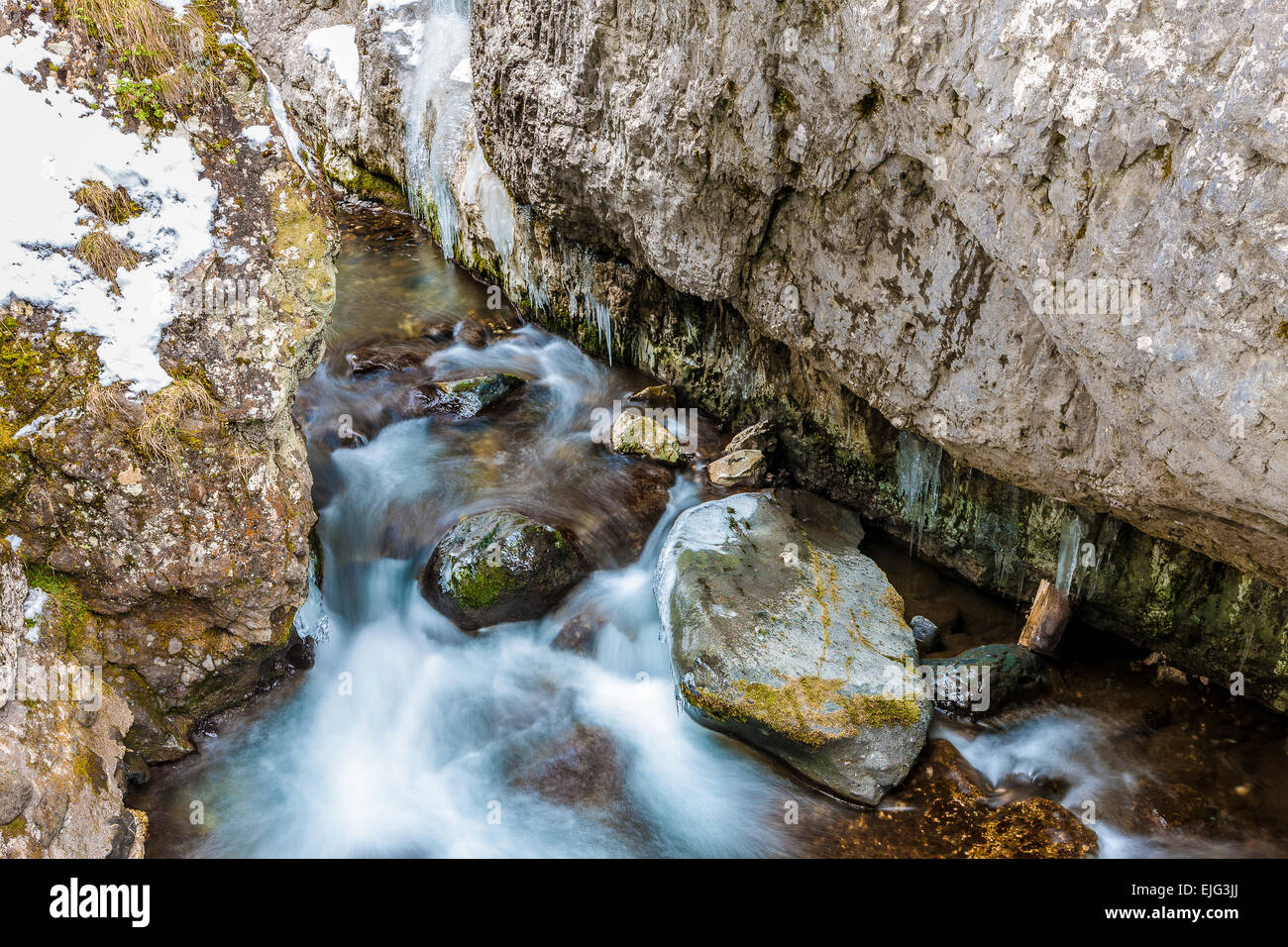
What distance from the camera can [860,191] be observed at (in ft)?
16.8

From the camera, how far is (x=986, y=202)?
13.2 feet

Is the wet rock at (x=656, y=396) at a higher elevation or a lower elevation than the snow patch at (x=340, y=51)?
lower

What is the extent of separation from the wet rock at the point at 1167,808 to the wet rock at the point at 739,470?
3.67 metres

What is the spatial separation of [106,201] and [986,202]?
183 inches

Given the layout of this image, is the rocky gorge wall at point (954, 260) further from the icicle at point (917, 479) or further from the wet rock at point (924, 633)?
the wet rock at point (924, 633)

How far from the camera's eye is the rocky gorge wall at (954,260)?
334 centimetres

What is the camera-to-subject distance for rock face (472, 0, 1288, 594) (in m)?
3.18

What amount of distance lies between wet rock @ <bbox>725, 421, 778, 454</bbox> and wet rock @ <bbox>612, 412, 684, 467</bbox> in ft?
1.74

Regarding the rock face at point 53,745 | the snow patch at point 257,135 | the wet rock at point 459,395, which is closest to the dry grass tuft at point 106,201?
the snow patch at point 257,135

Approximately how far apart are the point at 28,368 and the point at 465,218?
20.1 feet

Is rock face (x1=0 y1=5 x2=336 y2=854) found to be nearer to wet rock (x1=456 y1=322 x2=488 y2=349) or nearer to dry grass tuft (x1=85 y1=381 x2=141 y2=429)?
dry grass tuft (x1=85 y1=381 x2=141 y2=429)

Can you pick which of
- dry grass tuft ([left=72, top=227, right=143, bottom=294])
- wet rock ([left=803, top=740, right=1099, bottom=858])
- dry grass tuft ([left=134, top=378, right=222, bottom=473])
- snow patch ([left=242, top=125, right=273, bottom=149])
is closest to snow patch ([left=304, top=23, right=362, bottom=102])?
snow patch ([left=242, top=125, right=273, bottom=149])

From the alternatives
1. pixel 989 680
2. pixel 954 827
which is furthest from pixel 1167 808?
pixel 954 827
